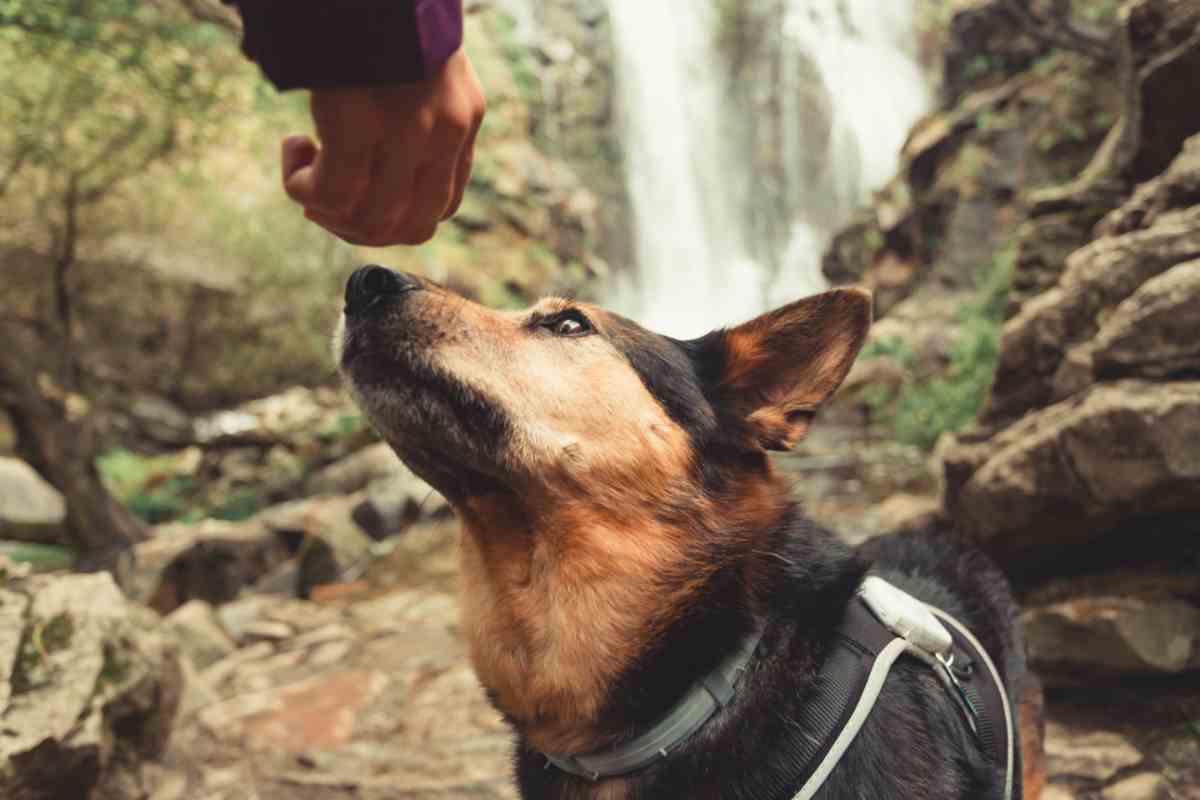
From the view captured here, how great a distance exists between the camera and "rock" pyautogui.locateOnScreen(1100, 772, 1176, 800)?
2.78 metres

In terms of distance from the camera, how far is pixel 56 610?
10.8 ft

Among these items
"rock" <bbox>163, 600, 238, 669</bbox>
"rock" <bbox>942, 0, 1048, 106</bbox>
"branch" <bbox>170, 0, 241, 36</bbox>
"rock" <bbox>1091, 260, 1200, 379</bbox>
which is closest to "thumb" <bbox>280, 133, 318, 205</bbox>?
"rock" <bbox>1091, 260, 1200, 379</bbox>

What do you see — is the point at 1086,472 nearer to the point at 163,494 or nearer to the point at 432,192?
the point at 432,192

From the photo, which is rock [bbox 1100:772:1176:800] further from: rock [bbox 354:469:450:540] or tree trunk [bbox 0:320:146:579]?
tree trunk [bbox 0:320:146:579]

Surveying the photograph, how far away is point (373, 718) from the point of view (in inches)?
186

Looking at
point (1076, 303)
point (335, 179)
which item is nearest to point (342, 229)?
point (335, 179)

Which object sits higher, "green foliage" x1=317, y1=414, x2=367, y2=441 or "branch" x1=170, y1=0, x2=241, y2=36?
"branch" x1=170, y1=0, x2=241, y2=36

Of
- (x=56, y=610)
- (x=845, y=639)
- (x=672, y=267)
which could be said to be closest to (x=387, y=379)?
(x=845, y=639)

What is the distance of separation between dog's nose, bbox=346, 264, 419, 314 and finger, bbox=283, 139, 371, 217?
728 millimetres

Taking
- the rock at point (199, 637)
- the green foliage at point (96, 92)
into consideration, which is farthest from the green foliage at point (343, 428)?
the rock at point (199, 637)

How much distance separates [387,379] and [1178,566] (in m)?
3.33

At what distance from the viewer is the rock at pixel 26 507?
466 inches

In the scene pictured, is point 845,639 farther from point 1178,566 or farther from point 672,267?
point 672,267

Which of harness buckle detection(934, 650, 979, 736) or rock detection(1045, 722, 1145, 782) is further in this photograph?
rock detection(1045, 722, 1145, 782)
